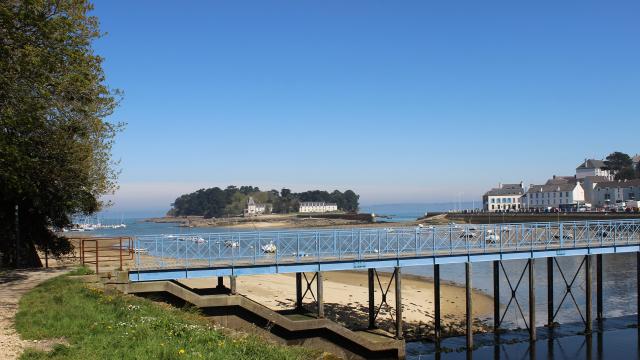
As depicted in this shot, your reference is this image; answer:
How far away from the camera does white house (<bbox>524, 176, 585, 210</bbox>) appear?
125438mm

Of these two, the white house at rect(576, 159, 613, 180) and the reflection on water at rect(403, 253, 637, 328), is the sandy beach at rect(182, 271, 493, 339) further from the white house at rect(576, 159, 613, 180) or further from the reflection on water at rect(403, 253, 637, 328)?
the white house at rect(576, 159, 613, 180)

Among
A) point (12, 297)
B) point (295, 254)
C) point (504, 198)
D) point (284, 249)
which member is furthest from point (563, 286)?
point (504, 198)

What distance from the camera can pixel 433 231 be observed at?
22.8m

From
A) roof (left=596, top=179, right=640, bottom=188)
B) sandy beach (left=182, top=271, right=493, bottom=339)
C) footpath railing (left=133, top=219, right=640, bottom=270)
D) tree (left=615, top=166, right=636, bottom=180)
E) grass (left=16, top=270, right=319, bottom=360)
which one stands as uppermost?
tree (left=615, top=166, right=636, bottom=180)

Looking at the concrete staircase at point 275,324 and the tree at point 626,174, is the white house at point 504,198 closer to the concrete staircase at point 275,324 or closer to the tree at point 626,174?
the tree at point 626,174

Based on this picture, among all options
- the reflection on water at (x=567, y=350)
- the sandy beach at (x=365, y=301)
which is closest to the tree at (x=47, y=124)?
the sandy beach at (x=365, y=301)

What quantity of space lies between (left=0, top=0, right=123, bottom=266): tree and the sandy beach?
11789 millimetres

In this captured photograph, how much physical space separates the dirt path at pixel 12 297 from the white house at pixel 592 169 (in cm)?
15325

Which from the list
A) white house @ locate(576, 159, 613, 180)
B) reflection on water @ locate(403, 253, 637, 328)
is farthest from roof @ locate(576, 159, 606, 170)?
reflection on water @ locate(403, 253, 637, 328)

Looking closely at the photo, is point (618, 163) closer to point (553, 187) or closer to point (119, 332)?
point (553, 187)

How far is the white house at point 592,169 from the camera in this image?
151m

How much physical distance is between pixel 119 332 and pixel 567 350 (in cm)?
1903

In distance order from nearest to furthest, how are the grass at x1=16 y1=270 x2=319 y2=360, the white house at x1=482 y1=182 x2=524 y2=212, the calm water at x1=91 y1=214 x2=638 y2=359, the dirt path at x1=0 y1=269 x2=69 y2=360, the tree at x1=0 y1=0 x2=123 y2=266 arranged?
the grass at x1=16 y1=270 x2=319 y2=360 → the dirt path at x1=0 y1=269 x2=69 y2=360 → the tree at x1=0 y1=0 x2=123 y2=266 → the calm water at x1=91 y1=214 x2=638 y2=359 → the white house at x1=482 y1=182 x2=524 y2=212

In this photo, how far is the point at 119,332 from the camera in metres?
12.4
